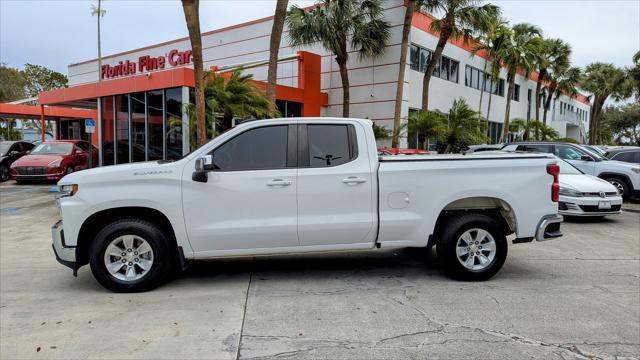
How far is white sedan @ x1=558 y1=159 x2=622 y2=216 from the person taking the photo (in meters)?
9.87

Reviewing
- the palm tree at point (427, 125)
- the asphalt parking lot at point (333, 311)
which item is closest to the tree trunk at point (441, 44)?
the palm tree at point (427, 125)

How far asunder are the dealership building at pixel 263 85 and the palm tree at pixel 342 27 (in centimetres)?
116

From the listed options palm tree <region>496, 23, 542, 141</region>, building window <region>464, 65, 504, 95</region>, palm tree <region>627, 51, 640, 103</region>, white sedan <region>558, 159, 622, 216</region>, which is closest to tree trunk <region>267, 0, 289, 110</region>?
white sedan <region>558, 159, 622, 216</region>

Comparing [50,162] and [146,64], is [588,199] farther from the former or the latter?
[146,64]

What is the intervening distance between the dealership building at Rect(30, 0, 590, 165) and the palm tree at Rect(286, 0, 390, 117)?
1157 mm

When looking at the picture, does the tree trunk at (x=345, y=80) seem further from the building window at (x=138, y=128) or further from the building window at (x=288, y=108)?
the building window at (x=138, y=128)

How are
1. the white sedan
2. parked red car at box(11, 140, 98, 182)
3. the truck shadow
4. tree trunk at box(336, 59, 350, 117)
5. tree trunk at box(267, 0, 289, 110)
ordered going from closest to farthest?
1. the truck shadow
2. the white sedan
3. tree trunk at box(267, 0, 289, 110)
4. parked red car at box(11, 140, 98, 182)
5. tree trunk at box(336, 59, 350, 117)

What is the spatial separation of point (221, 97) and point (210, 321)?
10.5 metres

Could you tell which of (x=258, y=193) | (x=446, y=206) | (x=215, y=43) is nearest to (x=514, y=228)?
(x=446, y=206)

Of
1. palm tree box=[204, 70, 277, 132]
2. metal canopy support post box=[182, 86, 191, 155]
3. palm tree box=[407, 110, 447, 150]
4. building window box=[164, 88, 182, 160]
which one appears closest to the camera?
palm tree box=[204, 70, 277, 132]

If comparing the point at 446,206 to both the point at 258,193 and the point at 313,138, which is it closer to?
the point at 313,138

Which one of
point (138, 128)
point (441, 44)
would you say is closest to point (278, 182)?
point (138, 128)

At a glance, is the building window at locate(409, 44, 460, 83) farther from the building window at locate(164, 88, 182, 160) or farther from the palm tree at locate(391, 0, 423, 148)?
the building window at locate(164, 88, 182, 160)

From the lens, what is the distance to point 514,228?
5660mm
